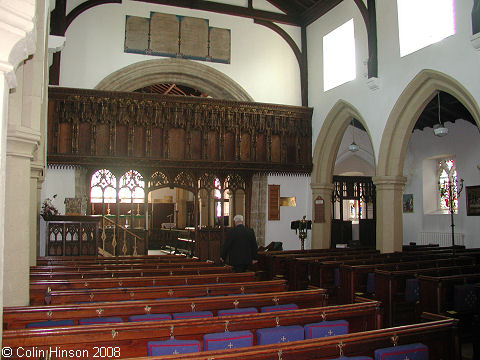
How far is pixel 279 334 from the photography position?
130 inches

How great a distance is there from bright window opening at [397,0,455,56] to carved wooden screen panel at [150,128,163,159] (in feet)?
20.6

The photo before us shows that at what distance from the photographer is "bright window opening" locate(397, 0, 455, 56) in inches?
369

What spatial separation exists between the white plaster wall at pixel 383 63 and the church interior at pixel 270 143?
37 mm

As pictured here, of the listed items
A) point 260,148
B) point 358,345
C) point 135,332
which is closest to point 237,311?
point 135,332

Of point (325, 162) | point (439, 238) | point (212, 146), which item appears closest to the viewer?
point (212, 146)

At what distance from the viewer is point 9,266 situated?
3789 mm

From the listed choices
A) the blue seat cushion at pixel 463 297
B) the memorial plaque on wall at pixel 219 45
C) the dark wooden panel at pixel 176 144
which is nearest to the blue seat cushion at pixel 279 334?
the blue seat cushion at pixel 463 297

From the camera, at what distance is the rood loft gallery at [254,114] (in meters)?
10.4

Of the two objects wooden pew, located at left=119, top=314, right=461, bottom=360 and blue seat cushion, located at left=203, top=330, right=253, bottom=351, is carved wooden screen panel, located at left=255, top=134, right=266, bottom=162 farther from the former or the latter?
blue seat cushion, located at left=203, top=330, right=253, bottom=351

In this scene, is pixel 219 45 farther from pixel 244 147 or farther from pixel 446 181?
pixel 446 181

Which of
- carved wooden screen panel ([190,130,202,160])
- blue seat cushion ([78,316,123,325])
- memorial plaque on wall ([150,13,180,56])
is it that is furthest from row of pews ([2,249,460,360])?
memorial plaque on wall ([150,13,180,56])

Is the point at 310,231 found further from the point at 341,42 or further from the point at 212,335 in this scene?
the point at 212,335

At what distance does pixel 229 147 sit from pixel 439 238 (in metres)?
7.20

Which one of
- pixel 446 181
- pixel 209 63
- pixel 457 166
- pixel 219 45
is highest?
pixel 219 45
